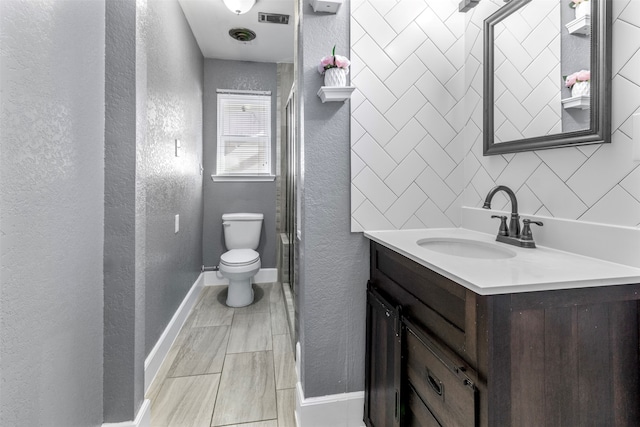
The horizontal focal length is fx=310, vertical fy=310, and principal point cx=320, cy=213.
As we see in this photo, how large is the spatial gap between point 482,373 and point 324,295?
0.81 m

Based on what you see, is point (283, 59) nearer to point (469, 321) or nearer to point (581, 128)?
point (581, 128)

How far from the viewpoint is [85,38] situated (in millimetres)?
1155

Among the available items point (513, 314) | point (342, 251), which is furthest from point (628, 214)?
point (342, 251)

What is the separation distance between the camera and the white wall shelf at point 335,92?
1.30 m

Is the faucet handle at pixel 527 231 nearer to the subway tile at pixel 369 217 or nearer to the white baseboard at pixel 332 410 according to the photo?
the subway tile at pixel 369 217

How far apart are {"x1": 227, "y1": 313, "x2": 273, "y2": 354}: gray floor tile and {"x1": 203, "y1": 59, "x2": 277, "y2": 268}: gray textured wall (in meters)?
0.96

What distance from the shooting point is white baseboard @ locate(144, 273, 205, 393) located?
68.9 inches

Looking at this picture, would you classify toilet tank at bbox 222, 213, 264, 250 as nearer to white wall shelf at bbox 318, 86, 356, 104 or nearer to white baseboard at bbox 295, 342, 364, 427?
white baseboard at bbox 295, 342, 364, 427

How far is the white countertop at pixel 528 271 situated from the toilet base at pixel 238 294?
6.85 ft

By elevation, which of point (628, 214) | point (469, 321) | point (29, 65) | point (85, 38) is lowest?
point (469, 321)

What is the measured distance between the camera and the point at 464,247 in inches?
52.5

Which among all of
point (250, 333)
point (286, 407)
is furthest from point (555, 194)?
point (250, 333)

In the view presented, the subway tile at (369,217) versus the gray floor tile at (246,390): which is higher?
the subway tile at (369,217)

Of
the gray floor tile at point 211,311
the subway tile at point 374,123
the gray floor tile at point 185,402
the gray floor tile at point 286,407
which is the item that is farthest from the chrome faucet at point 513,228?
the gray floor tile at point 211,311
